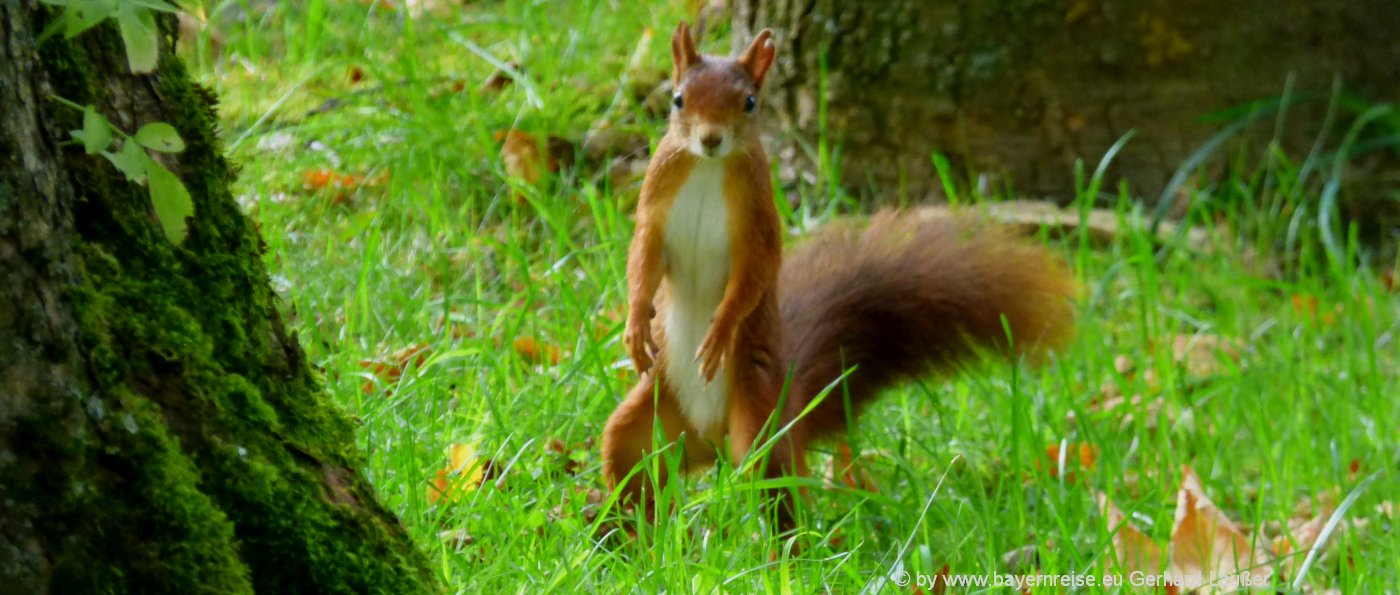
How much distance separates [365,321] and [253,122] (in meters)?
0.88

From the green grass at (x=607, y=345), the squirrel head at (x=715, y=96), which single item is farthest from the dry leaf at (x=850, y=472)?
the squirrel head at (x=715, y=96)

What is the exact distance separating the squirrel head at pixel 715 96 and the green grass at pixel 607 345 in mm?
410

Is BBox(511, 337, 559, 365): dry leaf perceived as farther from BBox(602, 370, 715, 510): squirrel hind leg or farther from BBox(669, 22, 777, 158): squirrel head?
BBox(669, 22, 777, 158): squirrel head

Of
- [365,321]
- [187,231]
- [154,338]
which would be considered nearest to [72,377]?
[154,338]

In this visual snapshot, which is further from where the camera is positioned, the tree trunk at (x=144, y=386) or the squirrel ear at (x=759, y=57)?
the squirrel ear at (x=759, y=57)

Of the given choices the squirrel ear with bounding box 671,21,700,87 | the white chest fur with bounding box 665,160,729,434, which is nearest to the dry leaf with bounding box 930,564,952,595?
the white chest fur with bounding box 665,160,729,434

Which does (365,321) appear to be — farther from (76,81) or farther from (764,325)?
(76,81)

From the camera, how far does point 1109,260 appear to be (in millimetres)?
3445

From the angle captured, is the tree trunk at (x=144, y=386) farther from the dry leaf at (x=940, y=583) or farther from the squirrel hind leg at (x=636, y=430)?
the dry leaf at (x=940, y=583)

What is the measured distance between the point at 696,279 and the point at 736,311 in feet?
0.27

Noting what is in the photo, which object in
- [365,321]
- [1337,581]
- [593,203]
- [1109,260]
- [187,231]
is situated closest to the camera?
[187,231]

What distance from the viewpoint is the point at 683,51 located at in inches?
79.0

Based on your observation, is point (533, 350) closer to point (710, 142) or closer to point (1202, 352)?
point (710, 142)

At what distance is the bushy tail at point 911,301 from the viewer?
7.77ft
